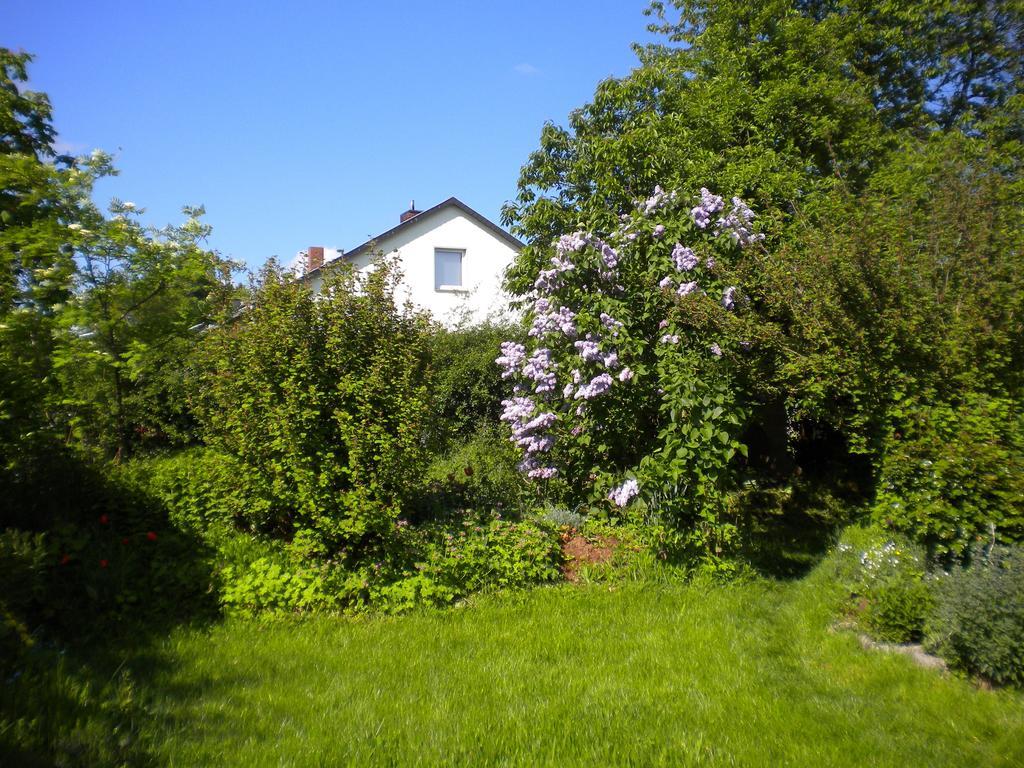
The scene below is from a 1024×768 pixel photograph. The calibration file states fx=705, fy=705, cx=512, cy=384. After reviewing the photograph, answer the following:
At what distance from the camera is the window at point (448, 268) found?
69.0 feet

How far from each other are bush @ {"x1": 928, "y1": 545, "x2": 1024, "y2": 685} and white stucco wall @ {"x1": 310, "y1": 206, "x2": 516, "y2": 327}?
16138 millimetres

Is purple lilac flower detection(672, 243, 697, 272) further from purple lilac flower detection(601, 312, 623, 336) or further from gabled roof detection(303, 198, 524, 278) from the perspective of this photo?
gabled roof detection(303, 198, 524, 278)

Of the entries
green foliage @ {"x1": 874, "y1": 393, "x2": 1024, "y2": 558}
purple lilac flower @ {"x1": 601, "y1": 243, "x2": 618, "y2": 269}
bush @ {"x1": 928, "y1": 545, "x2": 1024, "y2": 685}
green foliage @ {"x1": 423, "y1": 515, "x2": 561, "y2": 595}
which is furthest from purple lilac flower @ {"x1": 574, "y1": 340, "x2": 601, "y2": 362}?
bush @ {"x1": 928, "y1": 545, "x2": 1024, "y2": 685}

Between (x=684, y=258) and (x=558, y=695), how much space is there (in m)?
4.61

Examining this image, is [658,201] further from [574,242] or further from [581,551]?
[581,551]

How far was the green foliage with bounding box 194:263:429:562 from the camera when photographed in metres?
5.67

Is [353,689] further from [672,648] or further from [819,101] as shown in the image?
[819,101]

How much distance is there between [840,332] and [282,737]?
17.2 ft

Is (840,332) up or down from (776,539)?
up

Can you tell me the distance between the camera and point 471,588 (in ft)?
19.5

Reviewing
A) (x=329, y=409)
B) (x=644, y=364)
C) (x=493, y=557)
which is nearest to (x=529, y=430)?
(x=644, y=364)

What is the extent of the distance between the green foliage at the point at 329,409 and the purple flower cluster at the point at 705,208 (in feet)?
10.7

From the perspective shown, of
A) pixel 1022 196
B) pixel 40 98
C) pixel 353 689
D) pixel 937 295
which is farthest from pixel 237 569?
pixel 1022 196

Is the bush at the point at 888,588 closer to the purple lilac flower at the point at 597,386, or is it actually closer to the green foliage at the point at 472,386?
the purple lilac flower at the point at 597,386
